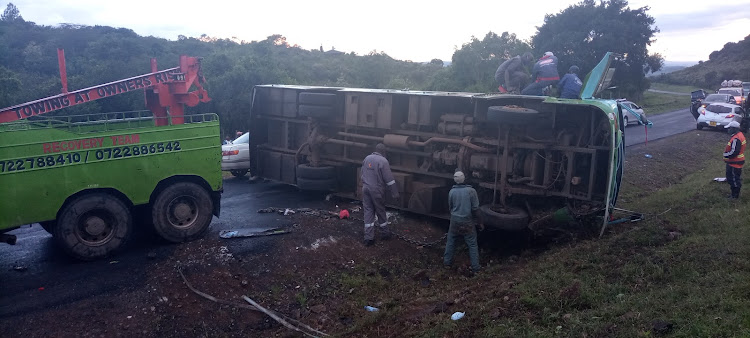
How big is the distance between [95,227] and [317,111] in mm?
5209

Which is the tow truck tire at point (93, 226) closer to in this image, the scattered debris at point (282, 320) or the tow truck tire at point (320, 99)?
the scattered debris at point (282, 320)

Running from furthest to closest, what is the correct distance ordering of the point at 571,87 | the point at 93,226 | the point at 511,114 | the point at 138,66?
the point at 138,66 < the point at 571,87 < the point at 511,114 < the point at 93,226

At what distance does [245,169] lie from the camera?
46.6 ft

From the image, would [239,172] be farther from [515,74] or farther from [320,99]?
[515,74]

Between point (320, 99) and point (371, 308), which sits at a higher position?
point (320, 99)

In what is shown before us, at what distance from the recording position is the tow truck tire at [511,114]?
27.7 feet

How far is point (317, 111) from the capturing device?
11.6m

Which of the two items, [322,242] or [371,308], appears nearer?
[371,308]

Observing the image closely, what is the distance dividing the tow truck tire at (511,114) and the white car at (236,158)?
7.48 metres

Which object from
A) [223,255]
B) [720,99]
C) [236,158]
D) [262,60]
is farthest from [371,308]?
[720,99]

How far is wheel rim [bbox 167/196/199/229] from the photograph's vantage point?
8.45m

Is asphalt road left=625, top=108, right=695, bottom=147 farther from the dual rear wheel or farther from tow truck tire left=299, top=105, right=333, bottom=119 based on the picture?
the dual rear wheel

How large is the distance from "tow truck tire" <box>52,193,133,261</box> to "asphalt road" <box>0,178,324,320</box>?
0.19 meters

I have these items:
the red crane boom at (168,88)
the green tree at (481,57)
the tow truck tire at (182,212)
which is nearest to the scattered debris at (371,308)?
the tow truck tire at (182,212)
